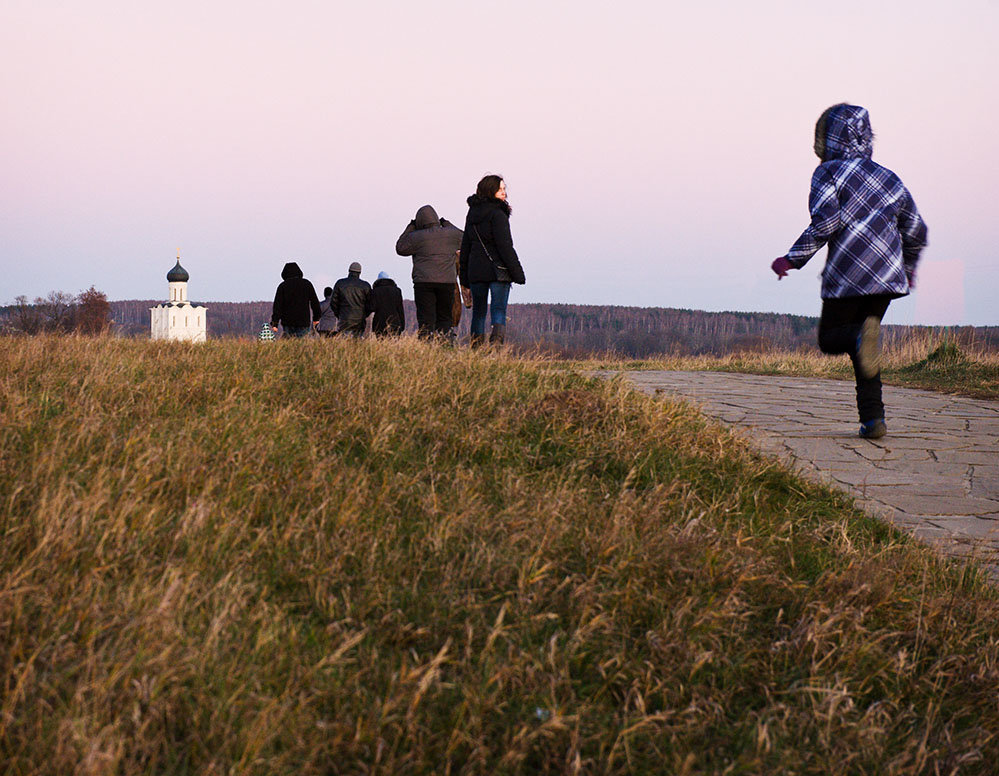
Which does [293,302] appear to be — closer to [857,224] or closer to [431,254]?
[431,254]

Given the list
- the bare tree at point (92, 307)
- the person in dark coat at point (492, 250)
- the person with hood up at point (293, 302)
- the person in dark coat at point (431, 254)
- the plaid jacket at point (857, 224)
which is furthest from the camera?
the bare tree at point (92, 307)

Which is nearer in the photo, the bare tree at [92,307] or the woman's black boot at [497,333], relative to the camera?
the woman's black boot at [497,333]

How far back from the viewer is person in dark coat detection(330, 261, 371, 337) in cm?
1295

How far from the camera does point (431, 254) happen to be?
10305 mm

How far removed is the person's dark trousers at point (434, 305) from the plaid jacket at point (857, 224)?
17.4ft

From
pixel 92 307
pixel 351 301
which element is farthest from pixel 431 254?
pixel 92 307

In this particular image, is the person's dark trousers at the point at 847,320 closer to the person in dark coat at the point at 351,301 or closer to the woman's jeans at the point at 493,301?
the woman's jeans at the point at 493,301

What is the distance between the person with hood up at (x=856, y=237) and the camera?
5895 mm

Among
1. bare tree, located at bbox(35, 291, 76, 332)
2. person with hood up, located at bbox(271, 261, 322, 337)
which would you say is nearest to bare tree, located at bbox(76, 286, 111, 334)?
bare tree, located at bbox(35, 291, 76, 332)

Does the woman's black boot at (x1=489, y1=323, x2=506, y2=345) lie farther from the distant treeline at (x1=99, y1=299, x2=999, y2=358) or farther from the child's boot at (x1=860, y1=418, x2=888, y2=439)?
the distant treeline at (x1=99, y1=299, x2=999, y2=358)

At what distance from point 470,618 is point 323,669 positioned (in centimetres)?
52

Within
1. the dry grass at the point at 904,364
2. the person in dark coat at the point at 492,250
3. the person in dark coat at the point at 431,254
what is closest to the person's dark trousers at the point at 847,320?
the person in dark coat at the point at 492,250

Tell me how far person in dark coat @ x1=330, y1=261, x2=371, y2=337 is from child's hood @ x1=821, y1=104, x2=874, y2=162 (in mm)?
8108

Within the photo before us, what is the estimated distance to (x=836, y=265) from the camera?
598cm
